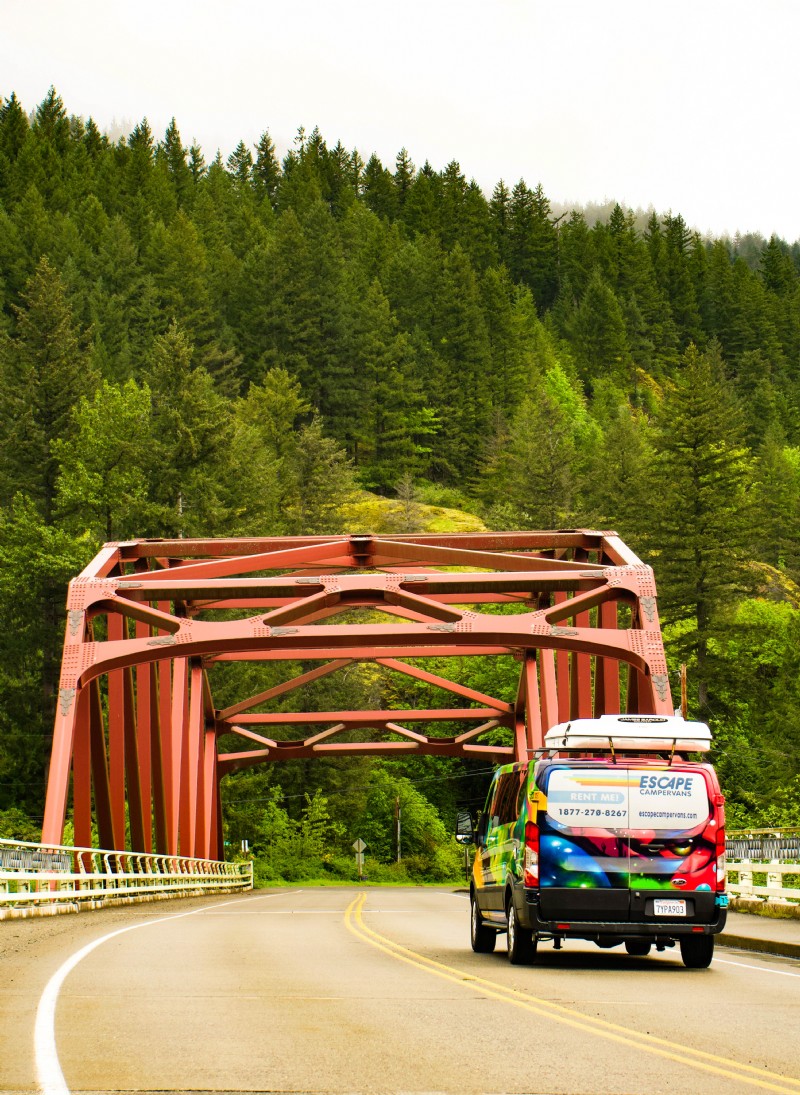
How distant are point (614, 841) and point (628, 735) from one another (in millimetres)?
1209

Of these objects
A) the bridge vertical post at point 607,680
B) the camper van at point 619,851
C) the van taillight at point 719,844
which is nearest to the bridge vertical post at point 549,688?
the bridge vertical post at point 607,680

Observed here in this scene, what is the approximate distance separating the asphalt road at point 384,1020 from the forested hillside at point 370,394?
136 ft

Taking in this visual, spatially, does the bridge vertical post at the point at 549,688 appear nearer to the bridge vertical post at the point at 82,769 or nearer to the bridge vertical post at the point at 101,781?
the bridge vertical post at the point at 101,781

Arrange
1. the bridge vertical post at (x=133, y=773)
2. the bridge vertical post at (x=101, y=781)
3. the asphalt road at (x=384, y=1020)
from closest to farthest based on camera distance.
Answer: the asphalt road at (x=384, y=1020) < the bridge vertical post at (x=101, y=781) < the bridge vertical post at (x=133, y=773)

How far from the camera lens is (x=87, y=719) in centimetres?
2567

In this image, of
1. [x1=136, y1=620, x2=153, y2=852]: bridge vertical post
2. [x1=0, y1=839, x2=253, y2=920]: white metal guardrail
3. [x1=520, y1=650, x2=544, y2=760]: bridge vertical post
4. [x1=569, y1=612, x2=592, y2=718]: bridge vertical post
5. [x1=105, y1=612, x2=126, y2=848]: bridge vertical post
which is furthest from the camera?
[x1=520, y1=650, x2=544, y2=760]: bridge vertical post

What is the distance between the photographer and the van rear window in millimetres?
13414

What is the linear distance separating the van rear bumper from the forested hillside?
136 feet

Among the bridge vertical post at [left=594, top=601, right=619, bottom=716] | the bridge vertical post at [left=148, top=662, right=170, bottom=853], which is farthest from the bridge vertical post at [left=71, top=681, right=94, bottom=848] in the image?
the bridge vertical post at [left=594, top=601, right=619, bottom=716]

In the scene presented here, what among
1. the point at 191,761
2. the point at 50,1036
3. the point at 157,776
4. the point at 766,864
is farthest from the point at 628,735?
the point at 191,761

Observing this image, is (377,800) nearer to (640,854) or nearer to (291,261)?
(291,261)

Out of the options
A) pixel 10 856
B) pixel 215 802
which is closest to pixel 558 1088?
pixel 10 856

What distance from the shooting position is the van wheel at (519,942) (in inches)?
550

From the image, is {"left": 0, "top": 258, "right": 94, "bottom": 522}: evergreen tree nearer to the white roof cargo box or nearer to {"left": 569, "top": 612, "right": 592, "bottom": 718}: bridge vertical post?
{"left": 569, "top": 612, "right": 592, "bottom": 718}: bridge vertical post
